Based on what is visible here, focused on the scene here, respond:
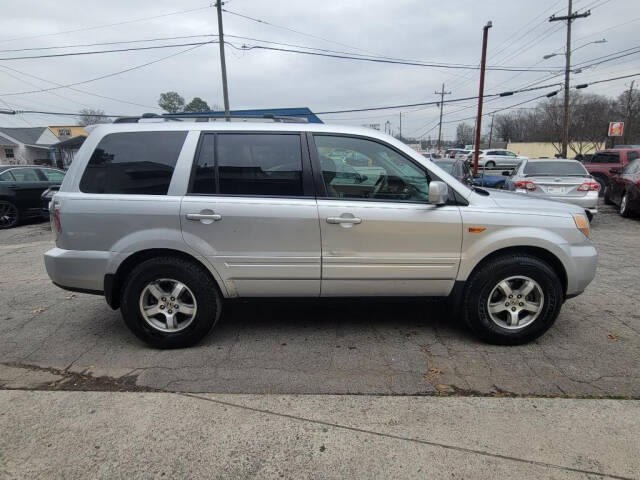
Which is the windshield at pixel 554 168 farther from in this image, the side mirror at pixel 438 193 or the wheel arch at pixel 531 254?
the side mirror at pixel 438 193

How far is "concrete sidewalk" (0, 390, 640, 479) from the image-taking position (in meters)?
2.10

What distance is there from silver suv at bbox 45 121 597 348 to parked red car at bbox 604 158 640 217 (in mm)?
Result: 8340

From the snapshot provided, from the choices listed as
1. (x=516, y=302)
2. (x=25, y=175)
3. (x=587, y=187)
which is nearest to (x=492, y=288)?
(x=516, y=302)

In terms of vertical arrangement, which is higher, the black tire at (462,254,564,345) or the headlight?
the headlight

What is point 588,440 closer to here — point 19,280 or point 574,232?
point 574,232

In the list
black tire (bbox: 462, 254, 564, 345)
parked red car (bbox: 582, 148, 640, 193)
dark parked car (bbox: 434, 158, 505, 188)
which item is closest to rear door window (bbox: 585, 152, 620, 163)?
parked red car (bbox: 582, 148, 640, 193)

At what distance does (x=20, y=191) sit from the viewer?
34.2 feet

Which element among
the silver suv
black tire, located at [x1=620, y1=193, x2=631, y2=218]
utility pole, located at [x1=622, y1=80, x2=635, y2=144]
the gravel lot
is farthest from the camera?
utility pole, located at [x1=622, y1=80, x2=635, y2=144]

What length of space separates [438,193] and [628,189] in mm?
9752

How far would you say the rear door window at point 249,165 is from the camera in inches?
128

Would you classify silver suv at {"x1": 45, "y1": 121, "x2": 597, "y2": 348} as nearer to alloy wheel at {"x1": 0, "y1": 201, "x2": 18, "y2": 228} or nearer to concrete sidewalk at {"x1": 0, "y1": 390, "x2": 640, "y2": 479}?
concrete sidewalk at {"x1": 0, "y1": 390, "x2": 640, "y2": 479}

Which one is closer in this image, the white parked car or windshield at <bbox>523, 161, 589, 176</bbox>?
windshield at <bbox>523, 161, 589, 176</bbox>

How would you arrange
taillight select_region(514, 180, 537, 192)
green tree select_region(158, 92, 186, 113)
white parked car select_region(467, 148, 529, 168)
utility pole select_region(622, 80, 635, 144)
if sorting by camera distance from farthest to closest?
green tree select_region(158, 92, 186, 113), utility pole select_region(622, 80, 635, 144), white parked car select_region(467, 148, 529, 168), taillight select_region(514, 180, 537, 192)

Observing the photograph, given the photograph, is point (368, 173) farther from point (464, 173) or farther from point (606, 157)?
point (606, 157)
